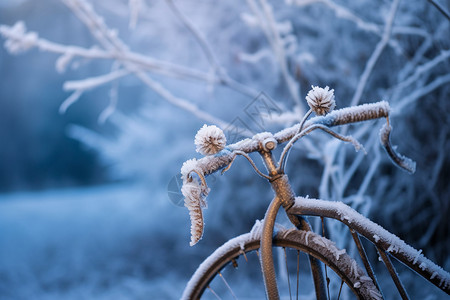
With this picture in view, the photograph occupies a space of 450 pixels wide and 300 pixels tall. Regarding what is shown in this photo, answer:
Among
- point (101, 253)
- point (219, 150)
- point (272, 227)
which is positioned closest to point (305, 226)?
point (272, 227)

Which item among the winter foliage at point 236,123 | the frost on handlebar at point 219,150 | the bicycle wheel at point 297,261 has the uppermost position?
the winter foliage at point 236,123

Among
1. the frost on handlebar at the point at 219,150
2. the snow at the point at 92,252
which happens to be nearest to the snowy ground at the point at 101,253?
the snow at the point at 92,252

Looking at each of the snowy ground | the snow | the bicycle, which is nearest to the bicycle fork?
the bicycle

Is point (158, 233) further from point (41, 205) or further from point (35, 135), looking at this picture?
point (35, 135)

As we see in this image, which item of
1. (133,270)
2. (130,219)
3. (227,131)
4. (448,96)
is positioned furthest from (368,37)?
(130,219)

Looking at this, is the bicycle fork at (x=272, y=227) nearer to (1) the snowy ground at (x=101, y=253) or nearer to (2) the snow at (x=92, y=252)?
(1) the snowy ground at (x=101, y=253)

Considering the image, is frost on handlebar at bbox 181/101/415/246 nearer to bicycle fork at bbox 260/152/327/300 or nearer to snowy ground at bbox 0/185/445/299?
bicycle fork at bbox 260/152/327/300
